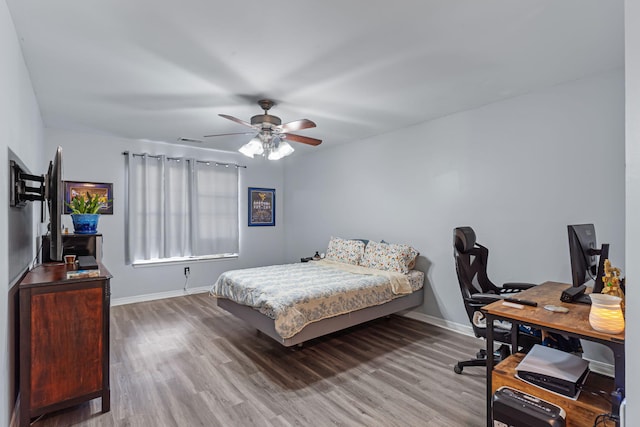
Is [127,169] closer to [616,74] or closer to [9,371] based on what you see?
[9,371]

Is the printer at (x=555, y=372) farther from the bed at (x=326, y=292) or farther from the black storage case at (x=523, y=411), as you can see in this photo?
the bed at (x=326, y=292)

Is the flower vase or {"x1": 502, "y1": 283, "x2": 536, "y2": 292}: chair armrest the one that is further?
the flower vase

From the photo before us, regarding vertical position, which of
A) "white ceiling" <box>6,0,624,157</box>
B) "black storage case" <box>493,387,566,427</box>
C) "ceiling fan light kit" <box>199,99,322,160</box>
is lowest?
"black storage case" <box>493,387,566,427</box>

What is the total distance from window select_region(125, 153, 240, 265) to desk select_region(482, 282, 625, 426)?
4.65 meters

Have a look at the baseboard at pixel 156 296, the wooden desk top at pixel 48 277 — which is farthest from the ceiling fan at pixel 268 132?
the baseboard at pixel 156 296

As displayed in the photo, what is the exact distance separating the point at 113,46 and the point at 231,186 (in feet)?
11.9

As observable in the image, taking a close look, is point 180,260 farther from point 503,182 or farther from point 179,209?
point 503,182

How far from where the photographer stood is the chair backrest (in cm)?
257

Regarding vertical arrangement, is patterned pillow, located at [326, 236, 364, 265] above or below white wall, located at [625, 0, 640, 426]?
below

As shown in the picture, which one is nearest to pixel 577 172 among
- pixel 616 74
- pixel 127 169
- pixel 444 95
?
pixel 616 74

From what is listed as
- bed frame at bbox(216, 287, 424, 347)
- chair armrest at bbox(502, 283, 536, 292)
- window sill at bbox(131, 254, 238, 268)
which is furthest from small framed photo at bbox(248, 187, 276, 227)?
chair armrest at bbox(502, 283, 536, 292)

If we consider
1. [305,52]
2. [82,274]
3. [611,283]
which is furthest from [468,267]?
[82,274]

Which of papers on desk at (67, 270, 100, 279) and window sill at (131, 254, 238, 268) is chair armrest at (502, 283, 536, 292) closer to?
papers on desk at (67, 270, 100, 279)

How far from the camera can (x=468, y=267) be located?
273 centimetres
